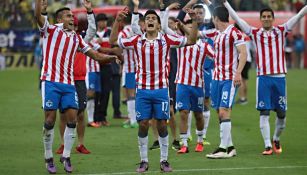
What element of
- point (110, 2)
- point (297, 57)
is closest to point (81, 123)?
point (110, 2)

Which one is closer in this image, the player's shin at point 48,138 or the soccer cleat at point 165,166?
the soccer cleat at point 165,166

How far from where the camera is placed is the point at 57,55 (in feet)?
44.2

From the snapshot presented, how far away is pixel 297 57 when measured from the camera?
159 feet

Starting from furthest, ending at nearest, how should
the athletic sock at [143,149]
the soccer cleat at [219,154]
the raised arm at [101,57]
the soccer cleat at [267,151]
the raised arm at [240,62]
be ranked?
1. the soccer cleat at [267,151]
2. the soccer cleat at [219,154]
3. the raised arm at [240,62]
4. the raised arm at [101,57]
5. the athletic sock at [143,149]

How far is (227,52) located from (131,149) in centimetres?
256

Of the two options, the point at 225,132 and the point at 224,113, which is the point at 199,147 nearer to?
the point at 225,132

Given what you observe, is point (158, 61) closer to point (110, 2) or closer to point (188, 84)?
point (188, 84)

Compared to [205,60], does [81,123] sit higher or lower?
lower

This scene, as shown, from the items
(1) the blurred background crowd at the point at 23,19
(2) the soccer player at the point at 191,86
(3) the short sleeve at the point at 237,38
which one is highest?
(1) the blurred background crowd at the point at 23,19

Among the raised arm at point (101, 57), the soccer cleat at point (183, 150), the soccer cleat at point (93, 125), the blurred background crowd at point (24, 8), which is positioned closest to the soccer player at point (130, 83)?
the soccer cleat at point (93, 125)

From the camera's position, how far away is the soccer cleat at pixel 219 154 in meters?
14.8

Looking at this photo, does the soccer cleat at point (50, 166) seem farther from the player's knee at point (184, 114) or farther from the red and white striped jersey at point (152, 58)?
the player's knee at point (184, 114)

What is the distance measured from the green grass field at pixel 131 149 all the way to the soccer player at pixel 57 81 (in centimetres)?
45

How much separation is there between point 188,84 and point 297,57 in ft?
109
